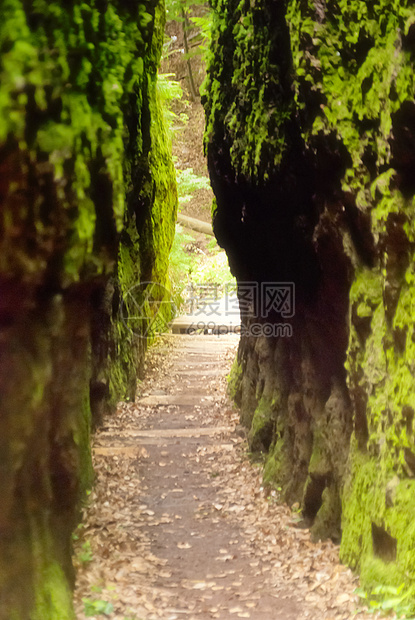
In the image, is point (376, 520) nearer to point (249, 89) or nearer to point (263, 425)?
point (263, 425)

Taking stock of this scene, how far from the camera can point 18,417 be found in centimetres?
325

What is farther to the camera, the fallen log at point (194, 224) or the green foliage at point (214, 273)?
the green foliage at point (214, 273)

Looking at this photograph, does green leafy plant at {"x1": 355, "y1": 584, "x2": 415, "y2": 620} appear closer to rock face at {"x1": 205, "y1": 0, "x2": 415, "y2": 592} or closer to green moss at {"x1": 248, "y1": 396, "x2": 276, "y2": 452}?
rock face at {"x1": 205, "y1": 0, "x2": 415, "y2": 592}

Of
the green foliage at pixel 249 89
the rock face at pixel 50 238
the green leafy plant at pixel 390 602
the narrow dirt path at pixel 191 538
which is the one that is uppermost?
the green foliage at pixel 249 89

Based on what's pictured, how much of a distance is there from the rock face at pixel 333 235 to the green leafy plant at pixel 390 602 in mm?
91

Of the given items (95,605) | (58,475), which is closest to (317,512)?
(95,605)

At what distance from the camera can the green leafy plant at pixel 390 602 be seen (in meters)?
3.84

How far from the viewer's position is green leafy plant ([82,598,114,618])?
4055 millimetres

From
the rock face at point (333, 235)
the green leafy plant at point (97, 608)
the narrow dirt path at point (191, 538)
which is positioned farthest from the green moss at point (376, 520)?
the green leafy plant at point (97, 608)

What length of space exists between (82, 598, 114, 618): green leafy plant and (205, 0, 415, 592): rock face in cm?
211

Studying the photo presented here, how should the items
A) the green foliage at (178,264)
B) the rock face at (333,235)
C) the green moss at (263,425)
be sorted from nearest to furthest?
the rock face at (333,235)
the green moss at (263,425)
the green foliage at (178,264)

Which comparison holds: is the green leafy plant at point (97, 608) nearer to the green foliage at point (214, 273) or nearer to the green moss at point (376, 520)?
the green moss at point (376, 520)

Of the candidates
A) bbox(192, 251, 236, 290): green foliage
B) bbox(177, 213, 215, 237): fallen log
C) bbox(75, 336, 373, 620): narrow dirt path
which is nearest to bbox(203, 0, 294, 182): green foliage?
bbox(75, 336, 373, 620): narrow dirt path

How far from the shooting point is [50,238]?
10.4 feet
